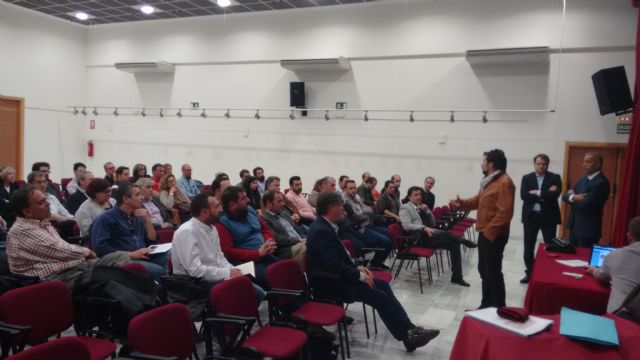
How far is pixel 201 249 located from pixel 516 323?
2005mm

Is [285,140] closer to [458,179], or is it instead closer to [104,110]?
[458,179]

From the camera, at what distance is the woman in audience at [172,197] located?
5.77 meters

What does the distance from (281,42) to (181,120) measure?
307 cm

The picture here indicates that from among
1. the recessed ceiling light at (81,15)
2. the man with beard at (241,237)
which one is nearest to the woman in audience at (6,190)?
the man with beard at (241,237)

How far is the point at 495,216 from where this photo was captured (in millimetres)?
3662

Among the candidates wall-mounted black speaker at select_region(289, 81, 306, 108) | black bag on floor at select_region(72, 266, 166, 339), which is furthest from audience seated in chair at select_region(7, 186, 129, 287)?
wall-mounted black speaker at select_region(289, 81, 306, 108)

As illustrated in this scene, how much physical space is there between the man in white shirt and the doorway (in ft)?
21.4

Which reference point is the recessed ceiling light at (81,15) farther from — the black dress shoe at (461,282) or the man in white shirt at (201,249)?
the black dress shoe at (461,282)

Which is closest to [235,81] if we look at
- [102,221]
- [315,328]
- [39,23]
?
[39,23]

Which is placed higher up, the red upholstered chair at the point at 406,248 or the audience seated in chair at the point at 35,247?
the audience seated in chair at the point at 35,247

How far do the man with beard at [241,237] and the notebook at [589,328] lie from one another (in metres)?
2.14

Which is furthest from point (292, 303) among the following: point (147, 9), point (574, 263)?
point (147, 9)

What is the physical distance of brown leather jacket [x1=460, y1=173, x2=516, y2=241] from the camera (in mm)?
3627

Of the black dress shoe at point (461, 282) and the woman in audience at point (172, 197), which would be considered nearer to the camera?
the black dress shoe at point (461, 282)
